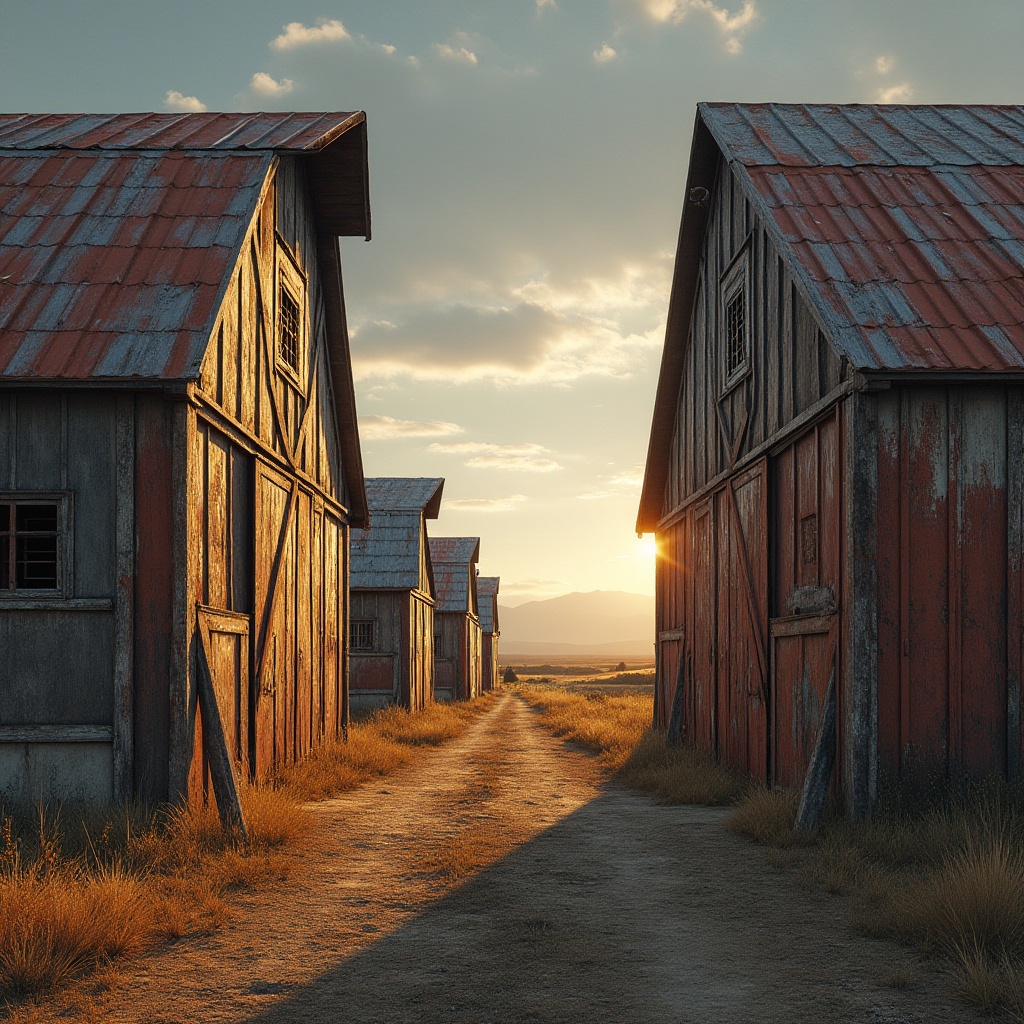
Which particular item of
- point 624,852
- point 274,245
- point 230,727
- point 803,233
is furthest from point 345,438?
point 624,852

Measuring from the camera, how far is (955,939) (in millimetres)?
5457

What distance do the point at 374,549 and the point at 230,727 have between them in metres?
15.7

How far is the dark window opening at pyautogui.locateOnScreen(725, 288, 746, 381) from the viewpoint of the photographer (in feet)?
40.1

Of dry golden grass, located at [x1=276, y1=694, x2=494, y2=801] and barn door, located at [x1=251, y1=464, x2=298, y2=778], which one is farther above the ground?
barn door, located at [x1=251, y1=464, x2=298, y2=778]

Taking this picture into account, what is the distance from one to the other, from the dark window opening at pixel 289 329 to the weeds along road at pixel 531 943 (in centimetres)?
583

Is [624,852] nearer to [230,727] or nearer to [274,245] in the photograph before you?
[230,727]

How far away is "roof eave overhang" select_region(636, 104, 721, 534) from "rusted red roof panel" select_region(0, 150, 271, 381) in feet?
19.7

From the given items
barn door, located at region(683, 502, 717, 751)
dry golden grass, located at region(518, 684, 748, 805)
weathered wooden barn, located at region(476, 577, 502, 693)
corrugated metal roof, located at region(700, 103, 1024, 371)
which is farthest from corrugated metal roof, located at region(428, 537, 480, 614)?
corrugated metal roof, located at region(700, 103, 1024, 371)

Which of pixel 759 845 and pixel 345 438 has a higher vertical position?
pixel 345 438

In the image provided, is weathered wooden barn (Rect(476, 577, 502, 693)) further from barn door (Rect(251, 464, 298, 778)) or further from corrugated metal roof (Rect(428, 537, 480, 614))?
barn door (Rect(251, 464, 298, 778))

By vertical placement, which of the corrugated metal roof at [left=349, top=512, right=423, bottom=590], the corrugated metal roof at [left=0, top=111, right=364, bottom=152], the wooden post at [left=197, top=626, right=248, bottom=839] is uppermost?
the corrugated metal roof at [left=0, top=111, right=364, bottom=152]

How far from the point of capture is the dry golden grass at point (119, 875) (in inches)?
208

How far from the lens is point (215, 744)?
342 inches

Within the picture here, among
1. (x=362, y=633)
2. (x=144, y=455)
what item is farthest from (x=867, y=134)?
(x=362, y=633)
